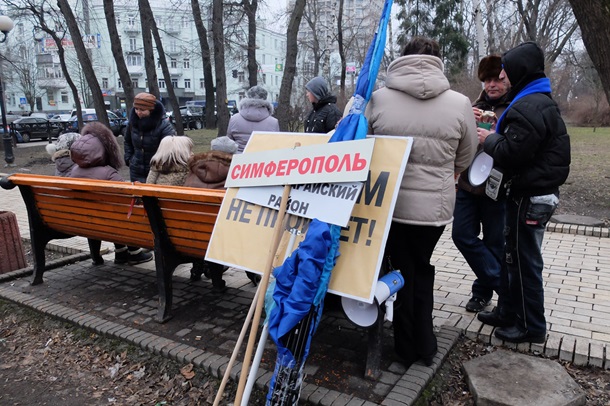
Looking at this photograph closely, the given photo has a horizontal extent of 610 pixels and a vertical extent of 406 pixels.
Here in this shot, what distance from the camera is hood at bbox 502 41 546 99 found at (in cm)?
314

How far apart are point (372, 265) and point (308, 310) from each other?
0.40 metres

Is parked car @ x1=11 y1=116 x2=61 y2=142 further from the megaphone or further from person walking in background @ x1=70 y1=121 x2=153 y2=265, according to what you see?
the megaphone

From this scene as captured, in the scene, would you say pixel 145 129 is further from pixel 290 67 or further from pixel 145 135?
pixel 290 67

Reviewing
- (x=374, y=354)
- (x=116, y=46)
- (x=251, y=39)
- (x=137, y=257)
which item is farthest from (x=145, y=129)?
(x=251, y=39)

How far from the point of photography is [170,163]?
14.9ft

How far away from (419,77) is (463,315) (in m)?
2.04

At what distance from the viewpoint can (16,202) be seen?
33.1 feet

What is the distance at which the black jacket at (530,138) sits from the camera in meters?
3.05

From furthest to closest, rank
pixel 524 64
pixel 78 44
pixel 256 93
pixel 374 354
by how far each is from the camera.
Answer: pixel 78 44, pixel 256 93, pixel 524 64, pixel 374 354

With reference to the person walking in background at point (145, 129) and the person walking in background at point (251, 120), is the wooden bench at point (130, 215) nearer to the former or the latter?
the person walking in background at point (145, 129)

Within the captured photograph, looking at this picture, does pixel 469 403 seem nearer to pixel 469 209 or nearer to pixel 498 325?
pixel 498 325

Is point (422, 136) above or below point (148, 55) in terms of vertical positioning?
below

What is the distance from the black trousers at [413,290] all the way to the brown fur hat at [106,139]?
10.3 ft

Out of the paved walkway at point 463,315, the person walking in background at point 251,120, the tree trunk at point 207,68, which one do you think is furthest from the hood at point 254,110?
the tree trunk at point 207,68
